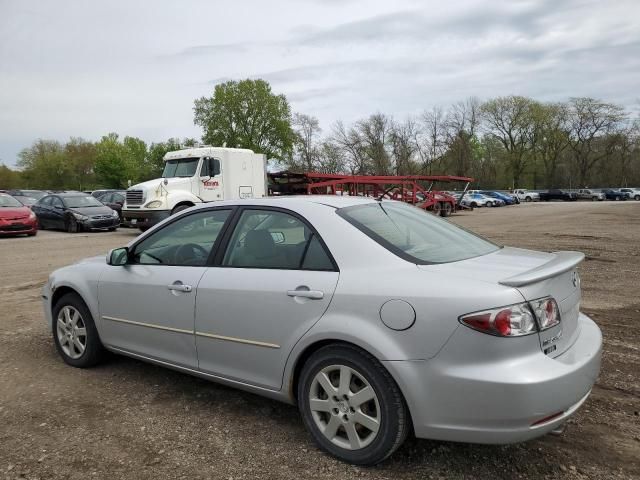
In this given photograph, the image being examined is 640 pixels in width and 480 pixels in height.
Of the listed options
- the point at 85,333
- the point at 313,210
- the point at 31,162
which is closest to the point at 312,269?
the point at 313,210

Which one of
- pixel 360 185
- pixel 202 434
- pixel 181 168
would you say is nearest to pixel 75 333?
pixel 202 434

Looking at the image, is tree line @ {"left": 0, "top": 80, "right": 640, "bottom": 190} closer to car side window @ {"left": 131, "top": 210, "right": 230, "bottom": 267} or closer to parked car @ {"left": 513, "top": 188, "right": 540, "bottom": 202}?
parked car @ {"left": 513, "top": 188, "right": 540, "bottom": 202}

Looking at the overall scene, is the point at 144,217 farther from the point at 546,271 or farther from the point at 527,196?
the point at 527,196

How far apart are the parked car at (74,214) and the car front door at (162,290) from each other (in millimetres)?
17236

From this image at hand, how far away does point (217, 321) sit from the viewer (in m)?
3.41

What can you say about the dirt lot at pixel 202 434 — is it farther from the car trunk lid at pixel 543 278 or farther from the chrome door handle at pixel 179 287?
the chrome door handle at pixel 179 287

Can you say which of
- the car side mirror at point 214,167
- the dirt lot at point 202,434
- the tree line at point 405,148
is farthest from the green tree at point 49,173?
the dirt lot at point 202,434

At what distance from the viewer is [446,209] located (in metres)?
31.9

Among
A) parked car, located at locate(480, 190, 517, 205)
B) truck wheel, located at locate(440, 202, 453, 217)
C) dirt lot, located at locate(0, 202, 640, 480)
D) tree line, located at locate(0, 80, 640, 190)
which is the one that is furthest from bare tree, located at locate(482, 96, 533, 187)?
dirt lot, located at locate(0, 202, 640, 480)

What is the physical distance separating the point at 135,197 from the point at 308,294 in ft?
53.9

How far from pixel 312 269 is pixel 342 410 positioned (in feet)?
2.67

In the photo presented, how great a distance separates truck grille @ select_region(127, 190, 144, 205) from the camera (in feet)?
58.7

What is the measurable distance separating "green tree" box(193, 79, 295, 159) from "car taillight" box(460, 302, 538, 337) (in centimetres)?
6773

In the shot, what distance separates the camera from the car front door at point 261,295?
3064mm
